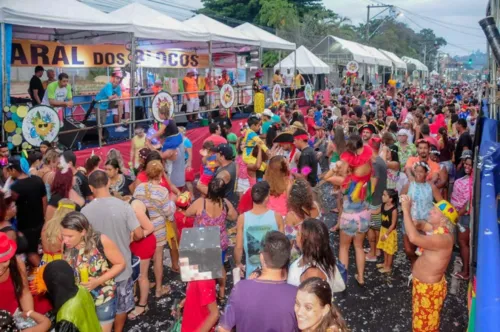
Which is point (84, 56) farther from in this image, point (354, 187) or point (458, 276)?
point (458, 276)

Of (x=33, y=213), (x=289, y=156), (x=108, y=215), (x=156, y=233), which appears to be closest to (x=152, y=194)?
(x=156, y=233)

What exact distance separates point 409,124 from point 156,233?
22.8 ft

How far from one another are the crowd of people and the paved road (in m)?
0.15

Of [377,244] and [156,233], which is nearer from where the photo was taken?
[156,233]

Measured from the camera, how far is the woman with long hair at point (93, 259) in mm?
3494

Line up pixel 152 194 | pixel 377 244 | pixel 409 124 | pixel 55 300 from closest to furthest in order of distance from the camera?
pixel 55 300, pixel 152 194, pixel 377 244, pixel 409 124

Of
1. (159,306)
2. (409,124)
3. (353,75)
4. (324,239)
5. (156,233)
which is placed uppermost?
(353,75)

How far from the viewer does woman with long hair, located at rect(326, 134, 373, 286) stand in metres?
5.49

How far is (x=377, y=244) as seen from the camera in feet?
21.3

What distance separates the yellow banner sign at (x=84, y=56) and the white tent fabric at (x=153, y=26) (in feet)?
2.38

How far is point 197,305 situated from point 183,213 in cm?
194

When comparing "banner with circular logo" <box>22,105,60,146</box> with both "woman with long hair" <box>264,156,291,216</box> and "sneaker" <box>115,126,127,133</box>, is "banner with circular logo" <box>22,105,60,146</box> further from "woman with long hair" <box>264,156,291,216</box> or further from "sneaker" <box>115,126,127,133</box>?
"woman with long hair" <box>264,156,291,216</box>

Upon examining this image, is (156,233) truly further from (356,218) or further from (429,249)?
(429,249)

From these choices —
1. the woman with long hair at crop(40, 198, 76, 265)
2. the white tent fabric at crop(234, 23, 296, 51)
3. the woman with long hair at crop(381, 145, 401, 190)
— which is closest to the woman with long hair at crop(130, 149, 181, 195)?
the woman with long hair at crop(40, 198, 76, 265)
